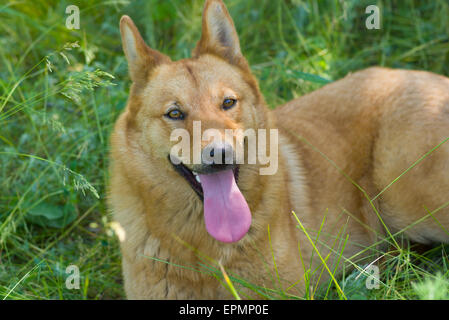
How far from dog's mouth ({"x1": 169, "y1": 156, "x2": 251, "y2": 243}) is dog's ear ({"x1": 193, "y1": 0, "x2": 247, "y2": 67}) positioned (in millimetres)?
791

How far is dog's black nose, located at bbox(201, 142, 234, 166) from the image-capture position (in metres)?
2.69

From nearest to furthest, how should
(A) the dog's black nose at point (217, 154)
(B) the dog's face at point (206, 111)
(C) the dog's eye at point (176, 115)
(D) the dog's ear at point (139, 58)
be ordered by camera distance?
(A) the dog's black nose at point (217, 154), (B) the dog's face at point (206, 111), (C) the dog's eye at point (176, 115), (D) the dog's ear at point (139, 58)

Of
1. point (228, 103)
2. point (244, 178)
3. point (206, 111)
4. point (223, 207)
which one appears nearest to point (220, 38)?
point (228, 103)

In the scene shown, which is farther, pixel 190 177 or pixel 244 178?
pixel 244 178

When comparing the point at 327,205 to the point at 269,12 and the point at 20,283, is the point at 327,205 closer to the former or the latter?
the point at 20,283

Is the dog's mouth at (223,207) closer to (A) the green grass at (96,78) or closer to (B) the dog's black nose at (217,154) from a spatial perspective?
(B) the dog's black nose at (217,154)

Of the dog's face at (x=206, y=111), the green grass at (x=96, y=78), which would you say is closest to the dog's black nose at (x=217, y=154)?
the dog's face at (x=206, y=111)

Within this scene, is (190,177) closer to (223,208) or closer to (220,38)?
(223,208)

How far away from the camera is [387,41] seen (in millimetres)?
5441

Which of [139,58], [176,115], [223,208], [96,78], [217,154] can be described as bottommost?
Answer: [223,208]

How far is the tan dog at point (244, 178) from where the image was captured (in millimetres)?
3043

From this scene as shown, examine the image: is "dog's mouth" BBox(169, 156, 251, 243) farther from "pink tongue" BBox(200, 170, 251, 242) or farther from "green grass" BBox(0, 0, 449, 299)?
"green grass" BBox(0, 0, 449, 299)

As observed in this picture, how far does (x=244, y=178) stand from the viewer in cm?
314

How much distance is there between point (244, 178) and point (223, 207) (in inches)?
11.7
